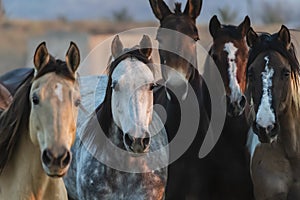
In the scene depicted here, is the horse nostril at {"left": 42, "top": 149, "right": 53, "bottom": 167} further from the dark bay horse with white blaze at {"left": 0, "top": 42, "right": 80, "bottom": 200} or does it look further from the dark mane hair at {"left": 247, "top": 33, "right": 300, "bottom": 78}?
the dark mane hair at {"left": 247, "top": 33, "right": 300, "bottom": 78}

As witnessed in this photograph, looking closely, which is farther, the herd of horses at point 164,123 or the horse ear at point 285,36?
the horse ear at point 285,36

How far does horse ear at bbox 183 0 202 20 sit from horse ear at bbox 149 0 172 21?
0.44ft

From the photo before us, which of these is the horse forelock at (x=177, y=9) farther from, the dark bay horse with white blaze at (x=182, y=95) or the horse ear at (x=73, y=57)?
the horse ear at (x=73, y=57)

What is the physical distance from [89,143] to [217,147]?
1.10 meters

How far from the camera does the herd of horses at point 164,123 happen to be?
4090 mm

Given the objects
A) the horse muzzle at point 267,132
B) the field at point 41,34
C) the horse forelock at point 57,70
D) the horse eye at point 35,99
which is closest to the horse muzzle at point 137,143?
the horse forelock at point 57,70

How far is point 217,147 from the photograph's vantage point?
538 cm

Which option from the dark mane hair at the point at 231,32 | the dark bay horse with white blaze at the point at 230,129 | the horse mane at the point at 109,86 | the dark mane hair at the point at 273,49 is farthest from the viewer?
the dark mane hair at the point at 231,32

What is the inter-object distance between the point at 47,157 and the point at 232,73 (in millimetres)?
1842

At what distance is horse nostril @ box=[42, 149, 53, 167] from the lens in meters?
3.77

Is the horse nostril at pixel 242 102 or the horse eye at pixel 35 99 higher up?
the horse nostril at pixel 242 102

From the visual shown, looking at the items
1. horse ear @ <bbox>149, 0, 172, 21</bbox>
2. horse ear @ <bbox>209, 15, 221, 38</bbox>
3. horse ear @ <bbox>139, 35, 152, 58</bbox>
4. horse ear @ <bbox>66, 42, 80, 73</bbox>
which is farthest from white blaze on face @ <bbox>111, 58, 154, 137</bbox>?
horse ear @ <bbox>209, 15, 221, 38</bbox>

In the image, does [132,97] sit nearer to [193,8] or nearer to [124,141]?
[124,141]

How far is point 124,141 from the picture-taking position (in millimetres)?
4281
